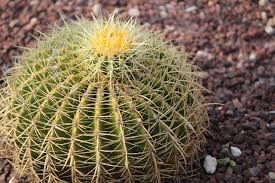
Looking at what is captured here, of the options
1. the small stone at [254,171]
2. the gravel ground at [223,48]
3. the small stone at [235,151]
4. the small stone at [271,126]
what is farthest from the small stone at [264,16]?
the small stone at [254,171]

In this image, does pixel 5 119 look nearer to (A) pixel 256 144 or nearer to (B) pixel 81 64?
(B) pixel 81 64

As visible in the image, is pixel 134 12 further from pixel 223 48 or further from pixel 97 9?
pixel 223 48

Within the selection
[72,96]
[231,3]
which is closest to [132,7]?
[231,3]

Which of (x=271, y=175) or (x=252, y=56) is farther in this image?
(x=252, y=56)

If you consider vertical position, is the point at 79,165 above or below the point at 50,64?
below

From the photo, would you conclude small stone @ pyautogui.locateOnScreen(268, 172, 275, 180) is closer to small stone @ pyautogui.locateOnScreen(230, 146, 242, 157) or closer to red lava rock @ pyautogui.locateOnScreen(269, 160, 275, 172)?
red lava rock @ pyautogui.locateOnScreen(269, 160, 275, 172)

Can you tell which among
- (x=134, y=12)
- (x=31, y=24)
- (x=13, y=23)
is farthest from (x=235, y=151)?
(x=13, y=23)

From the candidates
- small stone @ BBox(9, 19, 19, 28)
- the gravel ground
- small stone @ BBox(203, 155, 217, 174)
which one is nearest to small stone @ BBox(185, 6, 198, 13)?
the gravel ground
